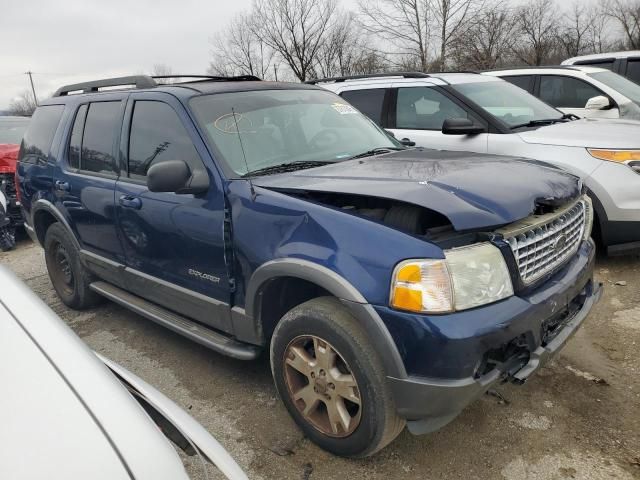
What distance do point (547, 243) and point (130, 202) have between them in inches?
99.3

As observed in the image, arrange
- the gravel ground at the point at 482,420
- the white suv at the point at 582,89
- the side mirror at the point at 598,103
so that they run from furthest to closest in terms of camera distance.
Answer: the white suv at the point at 582,89, the side mirror at the point at 598,103, the gravel ground at the point at 482,420

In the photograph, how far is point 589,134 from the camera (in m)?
4.74

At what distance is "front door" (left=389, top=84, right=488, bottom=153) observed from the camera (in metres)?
5.26

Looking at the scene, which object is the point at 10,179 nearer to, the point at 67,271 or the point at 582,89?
the point at 67,271

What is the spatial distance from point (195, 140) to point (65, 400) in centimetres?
194

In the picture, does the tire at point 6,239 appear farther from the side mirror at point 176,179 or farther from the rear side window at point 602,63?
the rear side window at point 602,63

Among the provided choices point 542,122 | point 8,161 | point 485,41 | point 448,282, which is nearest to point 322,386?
point 448,282

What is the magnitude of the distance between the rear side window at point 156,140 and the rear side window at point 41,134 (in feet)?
4.57

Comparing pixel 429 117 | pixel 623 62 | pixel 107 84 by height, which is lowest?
pixel 429 117

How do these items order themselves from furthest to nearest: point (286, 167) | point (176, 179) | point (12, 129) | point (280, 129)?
point (12, 129)
point (280, 129)
point (286, 167)
point (176, 179)

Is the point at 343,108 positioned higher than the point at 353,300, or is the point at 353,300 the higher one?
the point at 343,108

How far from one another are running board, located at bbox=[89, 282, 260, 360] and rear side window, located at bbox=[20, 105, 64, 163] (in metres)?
1.45

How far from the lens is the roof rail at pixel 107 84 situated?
366 centimetres

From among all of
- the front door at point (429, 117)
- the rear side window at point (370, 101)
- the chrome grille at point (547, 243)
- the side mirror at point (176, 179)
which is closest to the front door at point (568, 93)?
the front door at point (429, 117)
